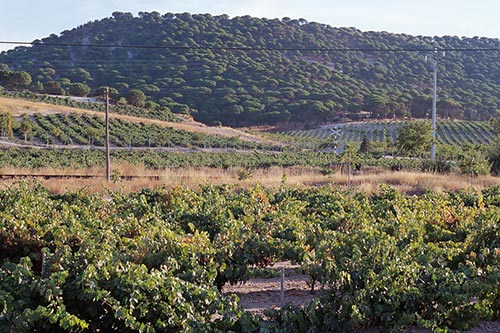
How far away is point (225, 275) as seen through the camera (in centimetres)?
739

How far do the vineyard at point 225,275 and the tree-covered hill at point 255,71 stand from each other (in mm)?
72693

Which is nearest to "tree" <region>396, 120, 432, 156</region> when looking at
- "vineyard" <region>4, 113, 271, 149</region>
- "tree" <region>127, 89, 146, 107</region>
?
"vineyard" <region>4, 113, 271, 149</region>

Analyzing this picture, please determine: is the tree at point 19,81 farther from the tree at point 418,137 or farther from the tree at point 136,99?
the tree at point 418,137

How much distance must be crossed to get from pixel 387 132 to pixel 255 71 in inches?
1543

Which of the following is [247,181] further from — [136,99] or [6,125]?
[136,99]

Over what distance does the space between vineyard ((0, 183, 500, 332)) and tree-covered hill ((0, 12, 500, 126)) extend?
72693 millimetres

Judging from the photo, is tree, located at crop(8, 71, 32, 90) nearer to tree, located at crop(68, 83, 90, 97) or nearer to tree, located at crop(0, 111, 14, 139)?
tree, located at crop(68, 83, 90, 97)

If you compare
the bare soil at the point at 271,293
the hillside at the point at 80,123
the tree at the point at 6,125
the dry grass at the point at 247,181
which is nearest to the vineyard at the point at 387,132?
the hillside at the point at 80,123

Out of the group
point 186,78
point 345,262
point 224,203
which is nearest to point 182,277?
point 345,262

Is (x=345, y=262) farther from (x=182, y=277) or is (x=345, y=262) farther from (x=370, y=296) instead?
(x=182, y=277)

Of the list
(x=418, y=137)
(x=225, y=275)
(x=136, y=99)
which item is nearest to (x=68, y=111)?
(x=136, y=99)

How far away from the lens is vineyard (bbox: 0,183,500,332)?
5531 millimetres

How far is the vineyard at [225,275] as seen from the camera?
553 centimetres

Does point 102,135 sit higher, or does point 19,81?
point 19,81
